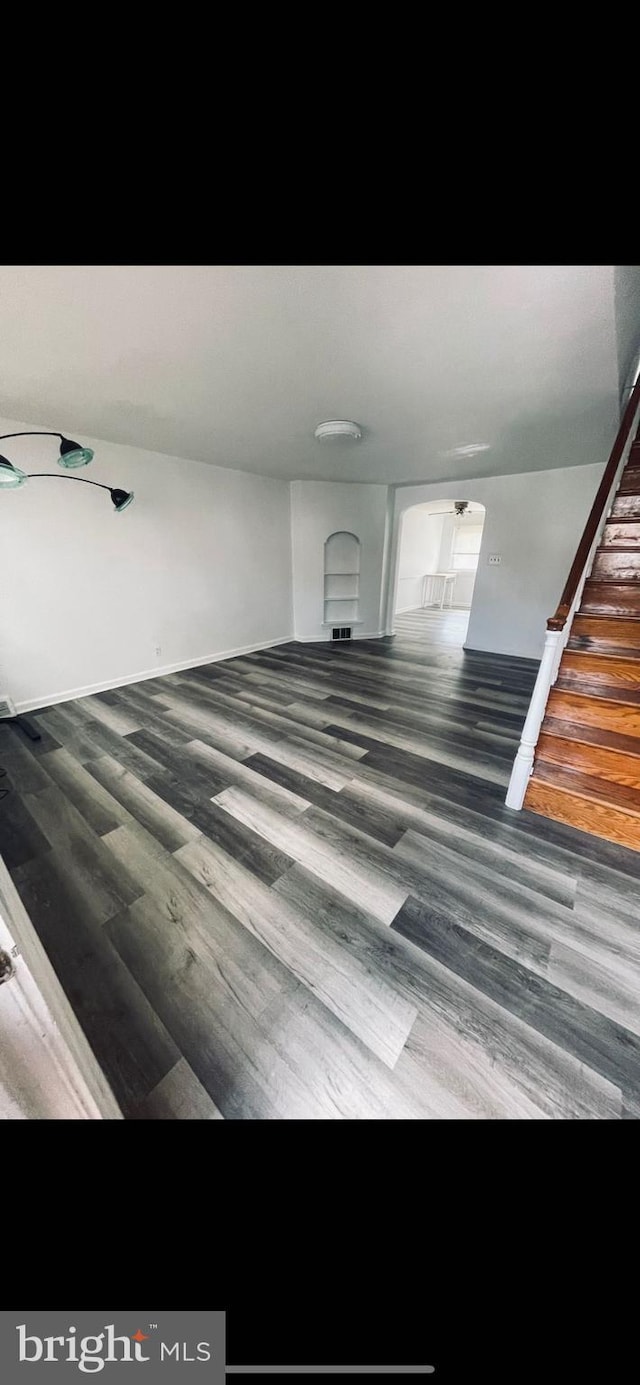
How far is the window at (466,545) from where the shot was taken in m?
9.45

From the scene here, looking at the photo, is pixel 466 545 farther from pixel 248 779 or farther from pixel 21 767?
pixel 21 767

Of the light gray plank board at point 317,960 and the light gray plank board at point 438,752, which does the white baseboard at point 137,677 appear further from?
the light gray plank board at point 317,960

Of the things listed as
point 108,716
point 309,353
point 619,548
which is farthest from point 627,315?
point 108,716

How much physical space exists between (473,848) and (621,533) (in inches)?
99.8

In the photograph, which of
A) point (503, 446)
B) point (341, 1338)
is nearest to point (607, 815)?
point (341, 1338)

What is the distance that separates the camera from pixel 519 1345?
62cm

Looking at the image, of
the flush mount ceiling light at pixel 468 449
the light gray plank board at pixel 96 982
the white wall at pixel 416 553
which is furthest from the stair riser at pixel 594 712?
the white wall at pixel 416 553

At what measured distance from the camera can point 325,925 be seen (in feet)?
4.48

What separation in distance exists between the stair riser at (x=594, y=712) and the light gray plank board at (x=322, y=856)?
1.39 metres

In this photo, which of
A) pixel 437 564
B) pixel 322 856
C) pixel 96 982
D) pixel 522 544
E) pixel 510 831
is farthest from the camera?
pixel 437 564

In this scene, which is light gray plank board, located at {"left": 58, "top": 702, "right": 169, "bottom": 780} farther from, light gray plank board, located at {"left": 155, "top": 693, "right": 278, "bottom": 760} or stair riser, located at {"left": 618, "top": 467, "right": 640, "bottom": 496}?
stair riser, located at {"left": 618, "top": 467, "right": 640, "bottom": 496}

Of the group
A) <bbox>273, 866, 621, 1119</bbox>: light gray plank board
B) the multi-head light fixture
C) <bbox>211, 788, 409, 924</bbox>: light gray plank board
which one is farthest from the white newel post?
the multi-head light fixture

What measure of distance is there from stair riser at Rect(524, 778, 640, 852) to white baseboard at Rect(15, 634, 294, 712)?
3748 mm
